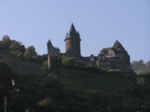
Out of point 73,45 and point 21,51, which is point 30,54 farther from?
point 73,45

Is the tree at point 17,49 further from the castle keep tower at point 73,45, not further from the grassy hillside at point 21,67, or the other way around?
the castle keep tower at point 73,45

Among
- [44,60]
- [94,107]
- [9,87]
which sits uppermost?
[44,60]

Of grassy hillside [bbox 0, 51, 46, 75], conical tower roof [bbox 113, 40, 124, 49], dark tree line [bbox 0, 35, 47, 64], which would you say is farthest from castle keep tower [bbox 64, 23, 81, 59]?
grassy hillside [bbox 0, 51, 46, 75]

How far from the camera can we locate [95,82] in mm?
57500

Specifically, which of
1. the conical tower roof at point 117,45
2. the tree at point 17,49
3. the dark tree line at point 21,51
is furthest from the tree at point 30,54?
the conical tower roof at point 117,45

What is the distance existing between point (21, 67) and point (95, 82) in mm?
13441

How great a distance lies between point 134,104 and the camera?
152 ft

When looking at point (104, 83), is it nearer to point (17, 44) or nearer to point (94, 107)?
point (94, 107)

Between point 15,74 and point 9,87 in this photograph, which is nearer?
point 9,87

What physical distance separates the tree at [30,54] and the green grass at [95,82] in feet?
45.9

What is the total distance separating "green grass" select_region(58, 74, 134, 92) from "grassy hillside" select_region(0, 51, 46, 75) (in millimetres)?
4798

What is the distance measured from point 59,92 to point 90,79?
1142 centimetres

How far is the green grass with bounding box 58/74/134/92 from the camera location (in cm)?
5367

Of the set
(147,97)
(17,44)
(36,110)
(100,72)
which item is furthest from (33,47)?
(36,110)
